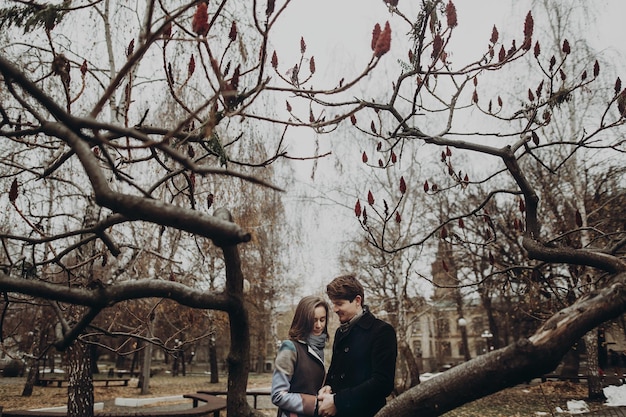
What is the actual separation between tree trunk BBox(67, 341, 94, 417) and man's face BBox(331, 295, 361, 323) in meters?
5.09

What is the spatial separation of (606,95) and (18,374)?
32.6 m

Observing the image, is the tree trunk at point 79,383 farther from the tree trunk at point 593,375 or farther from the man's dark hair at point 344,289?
the tree trunk at point 593,375

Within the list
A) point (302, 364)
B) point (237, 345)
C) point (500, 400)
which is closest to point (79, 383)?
point (302, 364)

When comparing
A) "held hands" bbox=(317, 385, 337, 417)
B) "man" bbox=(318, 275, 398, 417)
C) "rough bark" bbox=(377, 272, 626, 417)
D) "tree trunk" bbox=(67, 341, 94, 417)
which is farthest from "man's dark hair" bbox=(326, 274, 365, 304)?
"tree trunk" bbox=(67, 341, 94, 417)

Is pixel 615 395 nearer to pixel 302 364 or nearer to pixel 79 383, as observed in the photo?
pixel 79 383

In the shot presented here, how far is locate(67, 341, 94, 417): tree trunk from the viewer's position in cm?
634

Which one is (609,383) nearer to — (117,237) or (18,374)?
(117,237)

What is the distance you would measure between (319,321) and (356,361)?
0.37 metres

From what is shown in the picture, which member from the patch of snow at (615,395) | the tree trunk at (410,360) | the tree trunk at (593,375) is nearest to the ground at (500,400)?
the patch of snow at (615,395)

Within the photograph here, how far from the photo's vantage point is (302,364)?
262 cm

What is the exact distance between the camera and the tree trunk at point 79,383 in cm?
634

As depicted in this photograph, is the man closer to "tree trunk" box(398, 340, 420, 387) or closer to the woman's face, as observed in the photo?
the woman's face

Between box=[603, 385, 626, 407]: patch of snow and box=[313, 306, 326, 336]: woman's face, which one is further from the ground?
box=[313, 306, 326, 336]: woman's face

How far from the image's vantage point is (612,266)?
7.82 ft
